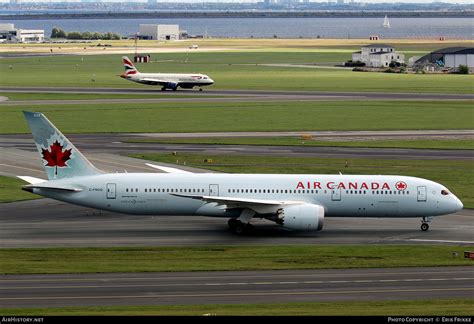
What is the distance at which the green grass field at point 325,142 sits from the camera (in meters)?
106

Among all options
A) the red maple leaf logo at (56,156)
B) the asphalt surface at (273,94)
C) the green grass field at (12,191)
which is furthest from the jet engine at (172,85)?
the red maple leaf logo at (56,156)

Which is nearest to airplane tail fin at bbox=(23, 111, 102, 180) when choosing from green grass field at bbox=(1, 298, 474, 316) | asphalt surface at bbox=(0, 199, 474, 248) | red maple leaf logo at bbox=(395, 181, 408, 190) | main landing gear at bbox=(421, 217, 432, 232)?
asphalt surface at bbox=(0, 199, 474, 248)

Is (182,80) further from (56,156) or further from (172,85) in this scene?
(56,156)

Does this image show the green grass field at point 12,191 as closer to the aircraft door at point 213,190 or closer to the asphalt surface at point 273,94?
the aircraft door at point 213,190

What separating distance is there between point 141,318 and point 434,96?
128m

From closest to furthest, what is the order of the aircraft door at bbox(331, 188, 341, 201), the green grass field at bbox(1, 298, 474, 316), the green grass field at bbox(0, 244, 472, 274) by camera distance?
the green grass field at bbox(1, 298, 474, 316) → the green grass field at bbox(0, 244, 472, 274) → the aircraft door at bbox(331, 188, 341, 201)

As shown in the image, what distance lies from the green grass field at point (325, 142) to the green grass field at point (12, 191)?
28261 millimetres

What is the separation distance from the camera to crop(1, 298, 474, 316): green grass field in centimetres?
4209

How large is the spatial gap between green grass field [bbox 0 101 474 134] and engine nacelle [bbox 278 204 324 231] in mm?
57111

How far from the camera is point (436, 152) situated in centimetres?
10050

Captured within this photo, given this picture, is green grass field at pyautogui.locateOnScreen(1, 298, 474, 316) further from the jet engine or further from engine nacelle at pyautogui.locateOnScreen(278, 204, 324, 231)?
the jet engine

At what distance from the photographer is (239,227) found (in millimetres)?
63312

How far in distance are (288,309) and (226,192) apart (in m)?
21.7

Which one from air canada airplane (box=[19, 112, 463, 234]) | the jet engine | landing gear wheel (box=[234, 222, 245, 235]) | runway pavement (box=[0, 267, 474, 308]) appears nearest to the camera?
runway pavement (box=[0, 267, 474, 308])
